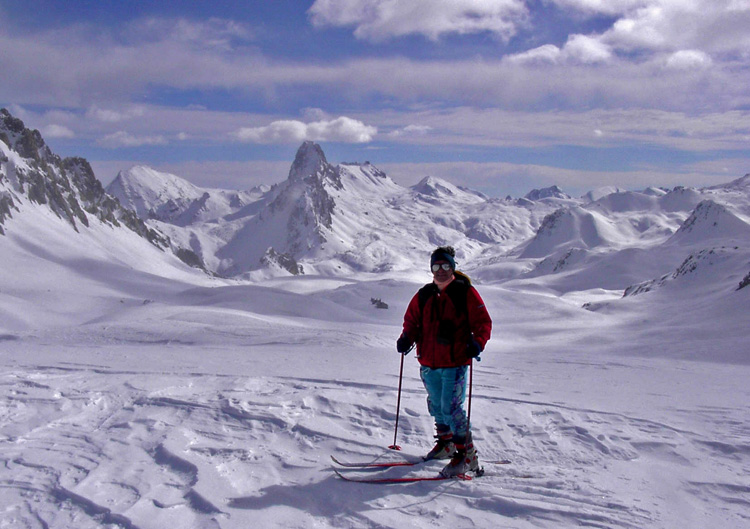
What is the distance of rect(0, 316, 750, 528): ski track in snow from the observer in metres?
4.66

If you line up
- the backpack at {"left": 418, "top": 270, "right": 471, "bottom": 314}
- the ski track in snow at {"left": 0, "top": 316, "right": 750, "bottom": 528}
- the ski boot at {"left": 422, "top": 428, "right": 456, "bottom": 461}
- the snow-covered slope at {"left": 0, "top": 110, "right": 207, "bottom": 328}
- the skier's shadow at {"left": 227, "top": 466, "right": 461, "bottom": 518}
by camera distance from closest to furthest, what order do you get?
1. the ski track in snow at {"left": 0, "top": 316, "right": 750, "bottom": 528}
2. the skier's shadow at {"left": 227, "top": 466, "right": 461, "bottom": 518}
3. the backpack at {"left": 418, "top": 270, "right": 471, "bottom": 314}
4. the ski boot at {"left": 422, "top": 428, "right": 456, "bottom": 461}
5. the snow-covered slope at {"left": 0, "top": 110, "right": 207, "bottom": 328}

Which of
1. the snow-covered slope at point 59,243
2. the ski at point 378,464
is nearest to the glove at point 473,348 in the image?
the ski at point 378,464

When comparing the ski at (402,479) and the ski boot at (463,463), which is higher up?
the ski boot at (463,463)

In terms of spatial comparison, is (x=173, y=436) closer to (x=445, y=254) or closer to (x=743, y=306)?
(x=445, y=254)

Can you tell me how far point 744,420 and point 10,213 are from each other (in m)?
85.8

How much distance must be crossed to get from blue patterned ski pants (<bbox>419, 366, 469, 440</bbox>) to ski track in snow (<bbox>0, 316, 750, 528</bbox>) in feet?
1.72

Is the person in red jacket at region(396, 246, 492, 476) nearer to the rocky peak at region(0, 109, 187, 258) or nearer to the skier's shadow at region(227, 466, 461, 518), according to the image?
the skier's shadow at region(227, 466, 461, 518)

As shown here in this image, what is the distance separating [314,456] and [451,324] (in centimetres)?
213

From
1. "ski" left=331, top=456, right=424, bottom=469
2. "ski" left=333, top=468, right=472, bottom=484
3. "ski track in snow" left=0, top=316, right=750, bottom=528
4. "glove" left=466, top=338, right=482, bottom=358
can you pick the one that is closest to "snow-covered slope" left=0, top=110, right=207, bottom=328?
"ski track in snow" left=0, top=316, right=750, bottom=528

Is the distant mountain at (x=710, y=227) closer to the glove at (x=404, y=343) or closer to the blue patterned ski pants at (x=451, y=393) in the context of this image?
the blue patterned ski pants at (x=451, y=393)

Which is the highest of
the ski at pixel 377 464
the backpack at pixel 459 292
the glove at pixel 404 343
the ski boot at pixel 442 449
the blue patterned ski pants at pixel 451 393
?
the backpack at pixel 459 292

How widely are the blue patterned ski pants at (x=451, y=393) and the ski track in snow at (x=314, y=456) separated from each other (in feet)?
1.72

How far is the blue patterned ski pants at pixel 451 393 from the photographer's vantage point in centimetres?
592

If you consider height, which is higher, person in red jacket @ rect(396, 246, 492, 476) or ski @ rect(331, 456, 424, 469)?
person in red jacket @ rect(396, 246, 492, 476)
